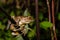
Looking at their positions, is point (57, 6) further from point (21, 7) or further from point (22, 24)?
point (22, 24)

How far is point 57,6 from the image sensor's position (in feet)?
4.09

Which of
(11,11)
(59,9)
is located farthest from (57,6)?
(11,11)

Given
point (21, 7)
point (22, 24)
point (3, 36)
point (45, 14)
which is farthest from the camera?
point (21, 7)

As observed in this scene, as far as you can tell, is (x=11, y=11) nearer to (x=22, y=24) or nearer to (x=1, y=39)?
(x=1, y=39)

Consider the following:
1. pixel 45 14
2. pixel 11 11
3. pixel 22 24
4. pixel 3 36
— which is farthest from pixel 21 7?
pixel 22 24

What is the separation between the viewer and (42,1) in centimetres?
128

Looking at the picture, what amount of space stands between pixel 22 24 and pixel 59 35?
338mm

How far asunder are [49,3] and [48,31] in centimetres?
19

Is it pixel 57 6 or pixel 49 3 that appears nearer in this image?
pixel 49 3

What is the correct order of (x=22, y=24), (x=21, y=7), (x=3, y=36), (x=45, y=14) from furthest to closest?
(x=21, y=7) → (x=45, y=14) → (x=3, y=36) → (x=22, y=24)

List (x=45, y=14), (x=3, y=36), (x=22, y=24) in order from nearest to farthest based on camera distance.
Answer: (x=22, y=24) → (x=3, y=36) → (x=45, y=14)

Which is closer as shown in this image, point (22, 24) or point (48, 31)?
point (22, 24)

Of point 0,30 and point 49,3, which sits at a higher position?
point 49,3

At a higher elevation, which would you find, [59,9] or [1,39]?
[59,9]
